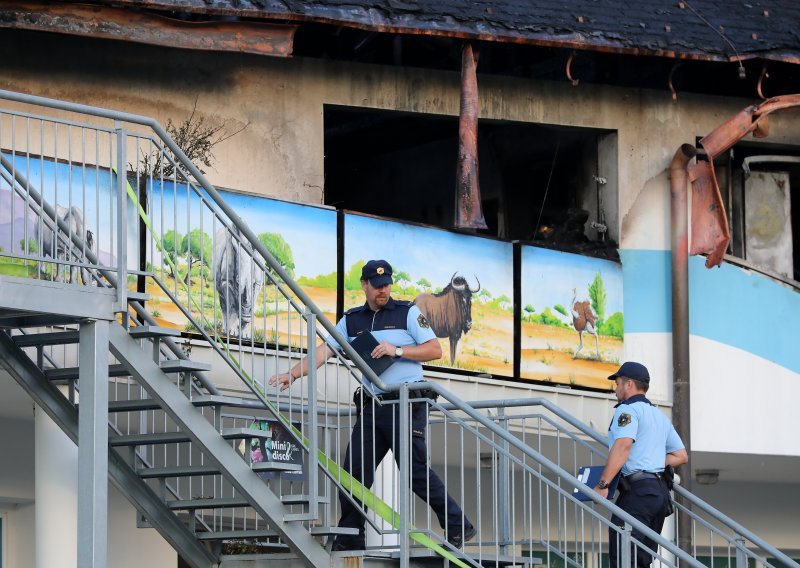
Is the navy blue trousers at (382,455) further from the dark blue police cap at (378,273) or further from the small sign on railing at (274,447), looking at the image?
the dark blue police cap at (378,273)

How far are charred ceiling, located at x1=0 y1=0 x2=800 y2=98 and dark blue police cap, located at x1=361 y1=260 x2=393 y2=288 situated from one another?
3.23m

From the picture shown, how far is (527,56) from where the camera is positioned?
50.1 feet

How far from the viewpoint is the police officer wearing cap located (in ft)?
34.7

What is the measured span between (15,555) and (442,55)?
20.0 ft

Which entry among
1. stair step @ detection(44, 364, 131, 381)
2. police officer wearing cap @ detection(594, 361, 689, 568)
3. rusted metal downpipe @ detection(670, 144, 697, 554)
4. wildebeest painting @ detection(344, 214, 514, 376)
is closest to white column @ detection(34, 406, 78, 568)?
stair step @ detection(44, 364, 131, 381)

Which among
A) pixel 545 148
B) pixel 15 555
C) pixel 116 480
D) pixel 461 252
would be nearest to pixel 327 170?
pixel 545 148

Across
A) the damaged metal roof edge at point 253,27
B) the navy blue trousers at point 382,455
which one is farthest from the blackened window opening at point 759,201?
the navy blue trousers at point 382,455

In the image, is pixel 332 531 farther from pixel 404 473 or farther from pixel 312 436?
pixel 312 436

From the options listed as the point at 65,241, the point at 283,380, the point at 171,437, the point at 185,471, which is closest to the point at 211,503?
the point at 185,471

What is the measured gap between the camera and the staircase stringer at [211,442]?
370 inches

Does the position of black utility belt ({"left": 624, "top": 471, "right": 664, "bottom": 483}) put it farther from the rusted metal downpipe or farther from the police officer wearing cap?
the rusted metal downpipe

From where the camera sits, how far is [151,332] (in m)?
9.34

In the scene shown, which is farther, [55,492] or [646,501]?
[55,492]

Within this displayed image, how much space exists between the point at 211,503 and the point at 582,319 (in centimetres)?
534
